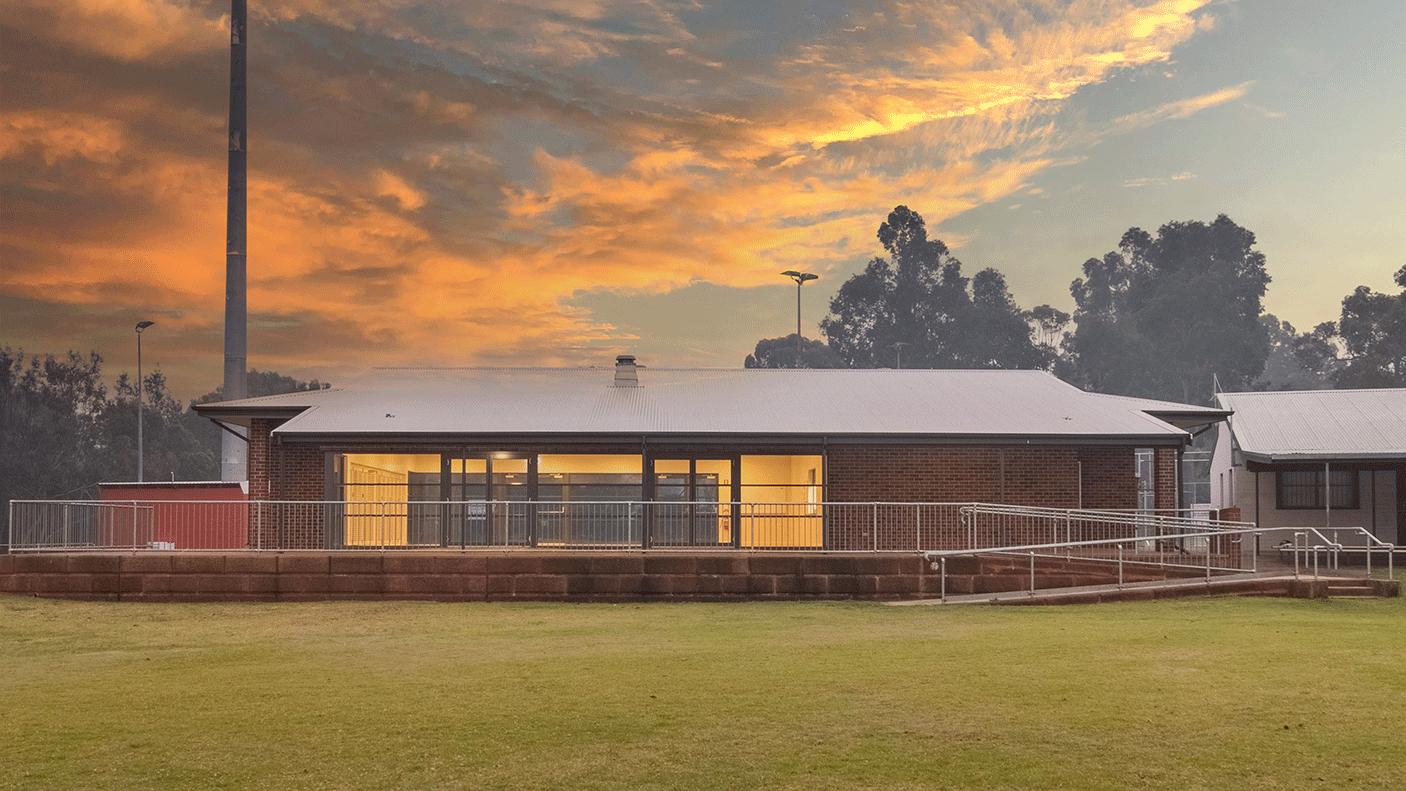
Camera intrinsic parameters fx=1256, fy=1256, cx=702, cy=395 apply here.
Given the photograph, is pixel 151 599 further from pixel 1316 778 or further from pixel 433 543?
pixel 1316 778

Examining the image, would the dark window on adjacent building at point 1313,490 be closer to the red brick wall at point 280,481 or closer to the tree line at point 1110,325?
the red brick wall at point 280,481

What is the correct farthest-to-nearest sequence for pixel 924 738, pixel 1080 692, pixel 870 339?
pixel 870 339
pixel 1080 692
pixel 924 738

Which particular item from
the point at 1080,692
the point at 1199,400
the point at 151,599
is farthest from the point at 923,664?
the point at 1199,400

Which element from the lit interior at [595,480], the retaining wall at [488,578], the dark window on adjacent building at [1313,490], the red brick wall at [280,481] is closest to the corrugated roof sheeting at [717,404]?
the red brick wall at [280,481]

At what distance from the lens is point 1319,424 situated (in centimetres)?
2998

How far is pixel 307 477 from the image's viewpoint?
27406mm

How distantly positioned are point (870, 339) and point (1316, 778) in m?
89.2

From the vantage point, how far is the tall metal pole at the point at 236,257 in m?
47.2

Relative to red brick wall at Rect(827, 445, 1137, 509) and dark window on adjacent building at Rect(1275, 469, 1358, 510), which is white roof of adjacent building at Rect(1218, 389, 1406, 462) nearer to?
dark window on adjacent building at Rect(1275, 469, 1358, 510)

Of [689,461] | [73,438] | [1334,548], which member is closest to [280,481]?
[689,461]

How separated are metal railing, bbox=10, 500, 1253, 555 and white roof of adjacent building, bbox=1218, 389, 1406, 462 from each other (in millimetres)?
3672

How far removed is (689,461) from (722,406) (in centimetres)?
201

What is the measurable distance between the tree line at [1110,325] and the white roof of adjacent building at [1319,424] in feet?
158

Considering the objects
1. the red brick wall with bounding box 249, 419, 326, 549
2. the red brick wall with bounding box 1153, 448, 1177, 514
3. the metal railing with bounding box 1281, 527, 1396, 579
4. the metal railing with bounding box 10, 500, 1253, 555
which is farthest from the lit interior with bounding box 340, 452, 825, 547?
the metal railing with bounding box 1281, 527, 1396, 579
